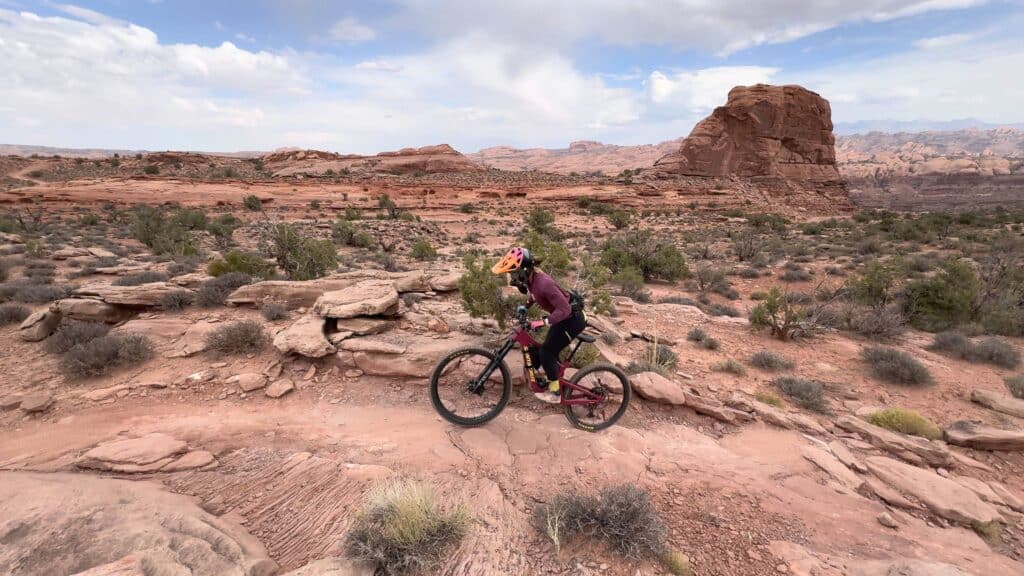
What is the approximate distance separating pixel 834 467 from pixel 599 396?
2.52 meters

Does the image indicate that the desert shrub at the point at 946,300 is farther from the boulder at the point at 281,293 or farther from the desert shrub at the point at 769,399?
the boulder at the point at 281,293

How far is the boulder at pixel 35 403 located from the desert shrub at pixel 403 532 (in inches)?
178

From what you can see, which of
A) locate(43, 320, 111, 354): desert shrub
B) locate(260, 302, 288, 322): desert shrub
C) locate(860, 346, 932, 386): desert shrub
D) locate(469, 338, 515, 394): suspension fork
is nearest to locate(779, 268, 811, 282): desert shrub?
locate(860, 346, 932, 386): desert shrub

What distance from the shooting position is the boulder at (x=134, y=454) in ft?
11.4

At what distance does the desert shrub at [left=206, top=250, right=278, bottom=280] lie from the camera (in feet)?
28.6

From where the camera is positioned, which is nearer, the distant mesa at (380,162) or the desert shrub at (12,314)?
the desert shrub at (12,314)

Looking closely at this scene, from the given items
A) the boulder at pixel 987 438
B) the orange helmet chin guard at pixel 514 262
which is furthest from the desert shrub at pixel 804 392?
the orange helmet chin guard at pixel 514 262

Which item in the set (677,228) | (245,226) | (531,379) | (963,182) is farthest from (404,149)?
(963,182)

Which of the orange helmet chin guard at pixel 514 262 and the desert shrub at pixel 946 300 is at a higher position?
the orange helmet chin guard at pixel 514 262

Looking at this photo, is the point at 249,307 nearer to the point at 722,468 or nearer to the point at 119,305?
the point at 119,305

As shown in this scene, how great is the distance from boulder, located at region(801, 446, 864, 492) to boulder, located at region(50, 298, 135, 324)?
10.1m

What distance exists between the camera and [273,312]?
6.66 meters

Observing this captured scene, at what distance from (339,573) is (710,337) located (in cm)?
776

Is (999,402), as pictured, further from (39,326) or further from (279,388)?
(39,326)
